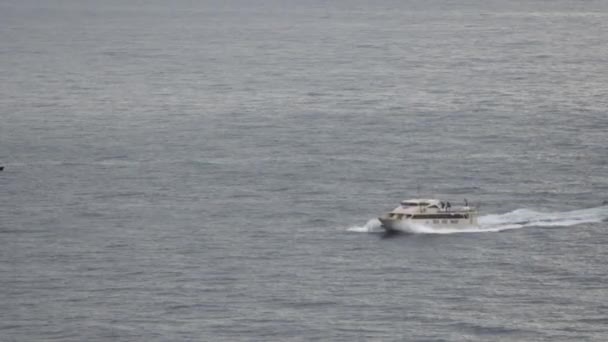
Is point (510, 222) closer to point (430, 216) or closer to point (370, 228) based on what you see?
point (430, 216)

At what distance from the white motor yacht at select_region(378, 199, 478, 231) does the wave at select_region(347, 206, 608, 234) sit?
320mm

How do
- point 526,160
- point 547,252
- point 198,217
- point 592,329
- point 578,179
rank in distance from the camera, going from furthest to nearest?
point 526,160 → point 578,179 → point 198,217 → point 547,252 → point 592,329

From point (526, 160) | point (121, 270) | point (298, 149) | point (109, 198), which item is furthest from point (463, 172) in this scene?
point (121, 270)

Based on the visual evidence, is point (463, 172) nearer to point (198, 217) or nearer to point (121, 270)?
point (198, 217)

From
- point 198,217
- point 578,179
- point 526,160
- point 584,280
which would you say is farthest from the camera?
point 526,160

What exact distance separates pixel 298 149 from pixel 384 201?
95.1 feet

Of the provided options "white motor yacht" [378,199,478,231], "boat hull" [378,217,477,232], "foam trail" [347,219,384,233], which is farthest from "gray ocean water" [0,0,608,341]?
"white motor yacht" [378,199,478,231]

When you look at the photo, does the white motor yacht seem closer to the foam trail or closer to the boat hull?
the boat hull

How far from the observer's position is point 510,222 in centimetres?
14638

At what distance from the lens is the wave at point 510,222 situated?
145175mm

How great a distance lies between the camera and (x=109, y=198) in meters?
158

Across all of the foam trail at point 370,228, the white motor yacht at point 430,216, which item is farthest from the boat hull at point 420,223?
the foam trail at point 370,228

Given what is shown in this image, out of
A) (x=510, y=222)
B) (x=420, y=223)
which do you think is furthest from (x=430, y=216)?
(x=510, y=222)

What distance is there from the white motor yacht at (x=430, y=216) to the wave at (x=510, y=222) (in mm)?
320
